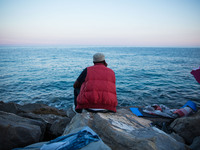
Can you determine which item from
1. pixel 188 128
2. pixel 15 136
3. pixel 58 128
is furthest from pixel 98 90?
pixel 188 128

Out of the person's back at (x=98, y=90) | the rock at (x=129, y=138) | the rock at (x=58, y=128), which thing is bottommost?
the rock at (x=58, y=128)

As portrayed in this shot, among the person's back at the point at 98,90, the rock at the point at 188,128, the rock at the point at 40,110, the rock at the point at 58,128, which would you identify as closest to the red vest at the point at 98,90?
the person's back at the point at 98,90

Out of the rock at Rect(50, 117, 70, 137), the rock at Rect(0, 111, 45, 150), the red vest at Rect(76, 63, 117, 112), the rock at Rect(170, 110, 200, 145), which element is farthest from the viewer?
the rock at Rect(50, 117, 70, 137)

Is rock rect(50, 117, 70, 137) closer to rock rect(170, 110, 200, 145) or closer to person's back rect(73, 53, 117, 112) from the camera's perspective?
person's back rect(73, 53, 117, 112)

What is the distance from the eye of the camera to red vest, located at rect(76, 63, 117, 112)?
3.41 m

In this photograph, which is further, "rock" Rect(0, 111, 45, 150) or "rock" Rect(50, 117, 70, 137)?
"rock" Rect(50, 117, 70, 137)

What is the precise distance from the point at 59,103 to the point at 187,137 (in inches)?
340

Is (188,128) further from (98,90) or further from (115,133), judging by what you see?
(98,90)

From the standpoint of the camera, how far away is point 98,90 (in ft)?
11.2

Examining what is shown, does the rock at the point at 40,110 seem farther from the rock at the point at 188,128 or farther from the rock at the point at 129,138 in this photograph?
the rock at the point at 188,128

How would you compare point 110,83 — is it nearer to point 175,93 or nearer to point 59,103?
point 59,103

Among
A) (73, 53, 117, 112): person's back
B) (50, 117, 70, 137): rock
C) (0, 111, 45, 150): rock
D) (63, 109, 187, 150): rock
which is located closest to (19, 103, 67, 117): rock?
(50, 117, 70, 137): rock

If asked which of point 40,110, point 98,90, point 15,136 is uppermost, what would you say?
point 98,90

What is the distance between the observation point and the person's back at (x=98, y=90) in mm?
3414
